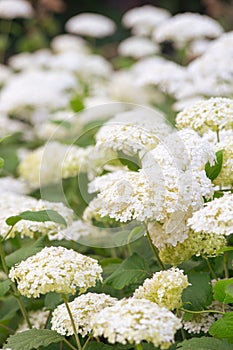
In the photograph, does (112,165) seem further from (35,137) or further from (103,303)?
(35,137)

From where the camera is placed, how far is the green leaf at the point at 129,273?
1.46 meters

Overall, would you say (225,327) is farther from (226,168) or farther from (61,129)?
(61,129)

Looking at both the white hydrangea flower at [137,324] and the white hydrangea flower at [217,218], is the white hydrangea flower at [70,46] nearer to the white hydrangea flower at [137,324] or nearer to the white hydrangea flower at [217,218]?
the white hydrangea flower at [217,218]

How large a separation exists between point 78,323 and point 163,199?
0.30 meters

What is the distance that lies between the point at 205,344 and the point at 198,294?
178mm

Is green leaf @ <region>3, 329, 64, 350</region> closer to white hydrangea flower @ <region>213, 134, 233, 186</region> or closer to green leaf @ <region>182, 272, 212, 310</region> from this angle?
green leaf @ <region>182, 272, 212, 310</region>

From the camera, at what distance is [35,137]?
3182 mm

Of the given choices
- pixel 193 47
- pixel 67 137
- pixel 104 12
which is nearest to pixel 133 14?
pixel 193 47

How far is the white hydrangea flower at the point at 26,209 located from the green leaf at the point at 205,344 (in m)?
0.57

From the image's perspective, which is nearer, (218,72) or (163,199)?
(163,199)

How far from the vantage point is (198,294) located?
4.50ft

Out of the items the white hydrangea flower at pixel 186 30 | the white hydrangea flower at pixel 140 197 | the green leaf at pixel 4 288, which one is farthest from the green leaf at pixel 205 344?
the white hydrangea flower at pixel 186 30

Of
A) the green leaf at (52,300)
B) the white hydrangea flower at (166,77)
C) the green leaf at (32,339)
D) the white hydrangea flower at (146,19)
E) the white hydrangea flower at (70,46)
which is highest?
the green leaf at (32,339)

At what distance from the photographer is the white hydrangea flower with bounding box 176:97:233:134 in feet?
5.00
